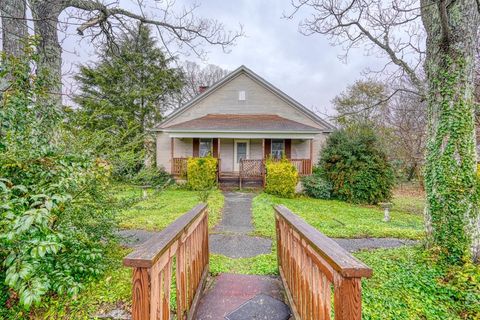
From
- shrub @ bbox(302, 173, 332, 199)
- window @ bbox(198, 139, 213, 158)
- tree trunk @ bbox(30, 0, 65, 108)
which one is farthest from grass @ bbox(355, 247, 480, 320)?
window @ bbox(198, 139, 213, 158)

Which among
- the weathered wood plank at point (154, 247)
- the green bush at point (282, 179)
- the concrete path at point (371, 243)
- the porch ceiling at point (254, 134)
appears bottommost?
the concrete path at point (371, 243)

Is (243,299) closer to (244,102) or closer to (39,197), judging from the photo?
(39,197)

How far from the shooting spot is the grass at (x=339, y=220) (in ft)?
19.0

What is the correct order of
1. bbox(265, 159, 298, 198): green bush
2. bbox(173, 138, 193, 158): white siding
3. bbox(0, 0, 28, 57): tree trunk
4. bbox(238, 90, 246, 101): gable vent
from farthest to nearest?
bbox(238, 90, 246, 101): gable vent < bbox(173, 138, 193, 158): white siding < bbox(265, 159, 298, 198): green bush < bbox(0, 0, 28, 57): tree trunk

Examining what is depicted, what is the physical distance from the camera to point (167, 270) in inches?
72.1

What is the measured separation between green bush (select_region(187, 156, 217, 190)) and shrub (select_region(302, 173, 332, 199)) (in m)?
4.44

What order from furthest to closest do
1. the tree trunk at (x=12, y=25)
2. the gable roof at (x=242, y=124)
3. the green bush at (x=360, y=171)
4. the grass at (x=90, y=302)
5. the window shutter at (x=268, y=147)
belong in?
the window shutter at (x=268, y=147)
the gable roof at (x=242, y=124)
the green bush at (x=360, y=171)
the tree trunk at (x=12, y=25)
the grass at (x=90, y=302)

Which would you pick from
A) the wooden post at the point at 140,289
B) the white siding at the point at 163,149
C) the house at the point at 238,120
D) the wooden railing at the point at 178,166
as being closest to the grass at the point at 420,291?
the wooden post at the point at 140,289

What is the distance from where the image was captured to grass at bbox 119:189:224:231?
→ 19.1 feet

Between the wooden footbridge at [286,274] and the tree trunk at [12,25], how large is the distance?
432 centimetres

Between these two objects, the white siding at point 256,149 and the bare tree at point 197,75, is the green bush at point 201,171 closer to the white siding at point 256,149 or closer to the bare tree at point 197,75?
the white siding at point 256,149

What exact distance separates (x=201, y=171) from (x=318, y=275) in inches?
414

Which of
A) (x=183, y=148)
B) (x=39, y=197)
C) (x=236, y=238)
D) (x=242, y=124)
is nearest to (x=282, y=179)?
(x=242, y=124)

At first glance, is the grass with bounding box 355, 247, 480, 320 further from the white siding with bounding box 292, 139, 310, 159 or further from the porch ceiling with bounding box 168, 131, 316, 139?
the white siding with bounding box 292, 139, 310, 159
